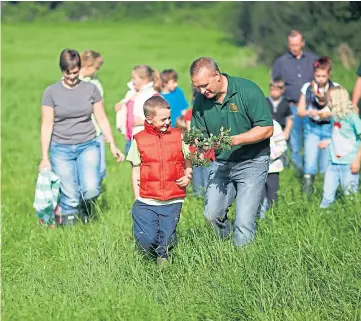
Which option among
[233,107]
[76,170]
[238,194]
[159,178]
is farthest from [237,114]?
[76,170]

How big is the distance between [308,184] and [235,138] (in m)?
3.99

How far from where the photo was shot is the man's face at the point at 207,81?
7.32 m

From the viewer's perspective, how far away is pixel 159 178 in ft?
25.2

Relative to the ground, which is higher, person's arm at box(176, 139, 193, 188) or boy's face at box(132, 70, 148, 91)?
boy's face at box(132, 70, 148, 91)

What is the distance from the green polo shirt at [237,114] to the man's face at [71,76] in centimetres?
218

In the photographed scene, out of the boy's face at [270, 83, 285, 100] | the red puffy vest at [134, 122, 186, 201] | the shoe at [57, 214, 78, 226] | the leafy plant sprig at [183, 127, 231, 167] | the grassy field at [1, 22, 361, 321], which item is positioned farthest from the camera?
the boy's face at [270, 83, 285, 100]

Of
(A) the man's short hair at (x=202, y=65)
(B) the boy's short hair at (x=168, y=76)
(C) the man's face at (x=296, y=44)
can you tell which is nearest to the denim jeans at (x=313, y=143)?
(B) the boy's short hair at (x=168, y=76)

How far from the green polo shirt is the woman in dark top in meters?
2.11

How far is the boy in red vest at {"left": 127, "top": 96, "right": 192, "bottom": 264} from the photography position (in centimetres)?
764

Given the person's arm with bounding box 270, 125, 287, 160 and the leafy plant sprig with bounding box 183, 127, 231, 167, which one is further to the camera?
the person's arm with bounding box 270, 125, 287, 160

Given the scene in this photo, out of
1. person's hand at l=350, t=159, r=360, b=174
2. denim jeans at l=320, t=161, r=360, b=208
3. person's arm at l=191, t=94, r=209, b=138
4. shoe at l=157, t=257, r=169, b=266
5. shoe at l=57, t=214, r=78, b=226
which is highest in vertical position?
person's arm at l=191, t=94, r=209, b=138

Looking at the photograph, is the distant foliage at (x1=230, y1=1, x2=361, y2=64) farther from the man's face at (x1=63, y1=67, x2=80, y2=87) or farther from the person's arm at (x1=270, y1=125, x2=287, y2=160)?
the man's face at (x1=63, y1=67, x2=80, y2=87)

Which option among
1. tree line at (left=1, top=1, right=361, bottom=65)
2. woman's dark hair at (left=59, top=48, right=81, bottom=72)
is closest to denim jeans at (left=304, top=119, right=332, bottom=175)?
woman's dark hair at (left=59, top=48, right=81, bottom=72)

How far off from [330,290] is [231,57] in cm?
Answer: 3900
